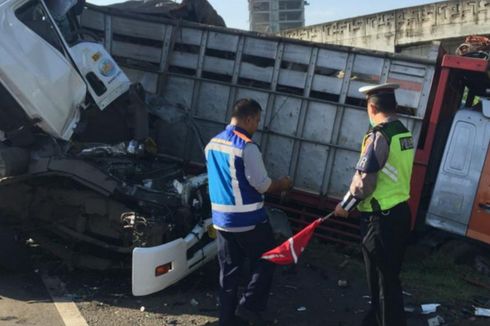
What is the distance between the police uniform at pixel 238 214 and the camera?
3.53 m

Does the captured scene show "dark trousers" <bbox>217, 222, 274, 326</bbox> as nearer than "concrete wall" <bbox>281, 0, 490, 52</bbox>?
Yes

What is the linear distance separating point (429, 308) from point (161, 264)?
7.68 feet

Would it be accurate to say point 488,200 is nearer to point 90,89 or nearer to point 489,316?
point 489,316

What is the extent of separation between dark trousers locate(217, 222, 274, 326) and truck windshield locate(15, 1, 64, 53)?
2.53 meters

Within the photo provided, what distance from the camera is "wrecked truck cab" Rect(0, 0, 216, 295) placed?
4262mm

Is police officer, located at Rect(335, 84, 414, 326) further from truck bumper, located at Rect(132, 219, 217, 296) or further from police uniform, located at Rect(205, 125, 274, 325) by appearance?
truck bumper, located at Rect(132, 219, 217, 296)

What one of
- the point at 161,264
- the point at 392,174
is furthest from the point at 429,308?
the point at 161,264

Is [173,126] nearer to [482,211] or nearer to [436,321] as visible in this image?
[482,211]

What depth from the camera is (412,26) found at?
1605 centimetres

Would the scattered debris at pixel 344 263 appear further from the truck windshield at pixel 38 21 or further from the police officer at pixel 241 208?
the truck windshield at pixel 38 21

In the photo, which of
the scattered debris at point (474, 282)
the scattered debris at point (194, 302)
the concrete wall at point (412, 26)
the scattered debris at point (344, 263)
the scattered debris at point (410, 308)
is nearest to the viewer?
the scattered debris at point (194, 302)

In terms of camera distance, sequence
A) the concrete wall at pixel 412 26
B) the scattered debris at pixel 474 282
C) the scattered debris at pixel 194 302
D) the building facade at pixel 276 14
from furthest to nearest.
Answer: the building facade at pixel 276 14
the concrete wall at pixel 412 26
the scattered debris at pixel 474 282
the scattered debris at pixel 194 302

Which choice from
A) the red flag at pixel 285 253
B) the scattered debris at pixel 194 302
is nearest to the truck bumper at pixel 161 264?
the scattered debris at pixel 194 302

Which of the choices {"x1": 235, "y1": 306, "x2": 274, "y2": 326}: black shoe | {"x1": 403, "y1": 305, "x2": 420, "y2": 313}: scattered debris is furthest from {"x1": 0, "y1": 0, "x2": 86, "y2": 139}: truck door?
{"x1": 403, "y1": 305, "x2": 420, "y2": 313}: scattered debris
